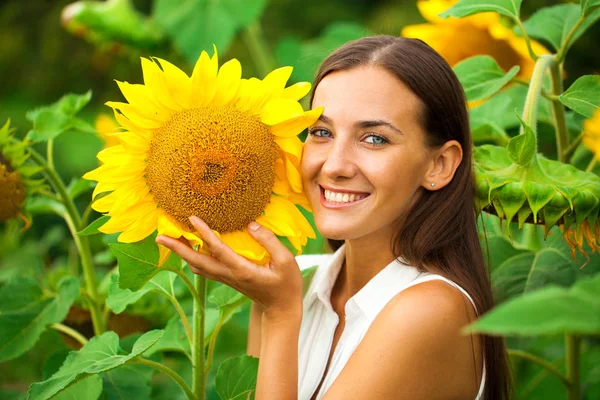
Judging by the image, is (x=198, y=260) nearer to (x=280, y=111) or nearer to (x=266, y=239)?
(x=266, y=239)

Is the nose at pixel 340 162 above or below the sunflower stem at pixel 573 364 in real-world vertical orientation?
above

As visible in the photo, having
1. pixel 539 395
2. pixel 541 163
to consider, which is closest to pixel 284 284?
pixel 541 163

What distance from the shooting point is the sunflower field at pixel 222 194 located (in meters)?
1.00

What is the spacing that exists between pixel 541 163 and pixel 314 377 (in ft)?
1.60

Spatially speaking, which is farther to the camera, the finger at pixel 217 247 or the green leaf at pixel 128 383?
the green leaf at pixel 128 383

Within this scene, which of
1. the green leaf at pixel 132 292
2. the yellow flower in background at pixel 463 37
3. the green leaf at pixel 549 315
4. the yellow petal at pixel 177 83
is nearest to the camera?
the green leaf at pixel 549 315

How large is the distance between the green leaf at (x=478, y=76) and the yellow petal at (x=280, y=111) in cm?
41

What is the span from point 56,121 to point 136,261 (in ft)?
1.25

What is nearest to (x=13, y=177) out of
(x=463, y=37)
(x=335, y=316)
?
(x=335, y=316)

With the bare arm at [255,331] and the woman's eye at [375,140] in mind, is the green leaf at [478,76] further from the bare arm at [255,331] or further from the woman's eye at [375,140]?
the bare arm at [255,331]

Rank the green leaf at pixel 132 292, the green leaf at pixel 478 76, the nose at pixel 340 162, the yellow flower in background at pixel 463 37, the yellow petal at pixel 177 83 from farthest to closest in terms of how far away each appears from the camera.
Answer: the yellow flower in background at pixel 463 37
the green leaf at pixel 478 76
the green leaf at pixel 132 292
the nose at pixel 340 162
the yellow petal at pixel 177 83

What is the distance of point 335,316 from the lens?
4.40 ft

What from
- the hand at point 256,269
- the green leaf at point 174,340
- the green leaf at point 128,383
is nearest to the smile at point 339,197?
the hand at point 256,269

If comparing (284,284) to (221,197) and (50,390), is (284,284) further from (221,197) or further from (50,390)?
(50,390)
